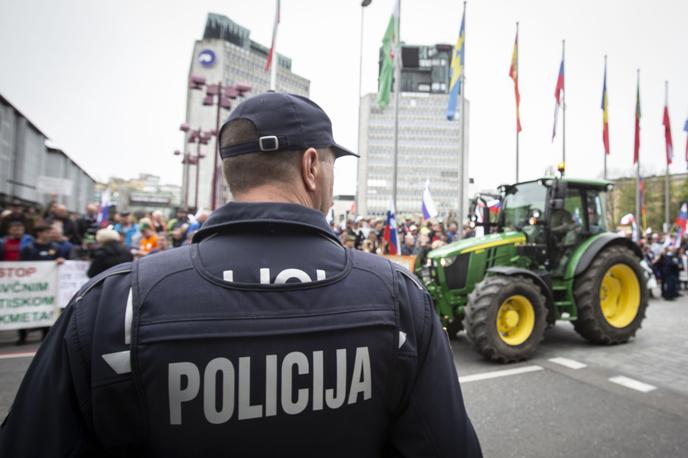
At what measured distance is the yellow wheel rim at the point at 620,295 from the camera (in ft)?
22.8

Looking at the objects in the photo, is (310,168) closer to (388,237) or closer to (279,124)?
(279,124)

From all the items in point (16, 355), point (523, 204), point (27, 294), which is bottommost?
point (16, 355)

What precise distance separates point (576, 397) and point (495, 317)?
1298 millimetres

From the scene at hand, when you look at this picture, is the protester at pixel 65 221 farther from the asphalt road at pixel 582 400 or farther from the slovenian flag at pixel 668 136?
the slovenian flag at pixel 668 136

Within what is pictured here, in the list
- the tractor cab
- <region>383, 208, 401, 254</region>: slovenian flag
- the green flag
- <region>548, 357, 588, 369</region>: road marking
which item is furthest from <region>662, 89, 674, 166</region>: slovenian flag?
<region>548, 357, 588, 369</region>: road marking

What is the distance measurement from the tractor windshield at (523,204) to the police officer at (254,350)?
6.09 meters

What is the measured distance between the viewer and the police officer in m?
1.06

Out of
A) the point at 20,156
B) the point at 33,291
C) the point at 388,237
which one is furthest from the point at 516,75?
the point at 20,156

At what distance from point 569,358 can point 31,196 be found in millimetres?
34401

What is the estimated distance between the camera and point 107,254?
20.6ft

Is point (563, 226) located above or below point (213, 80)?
below

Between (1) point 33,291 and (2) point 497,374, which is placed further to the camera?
(1) point 33,291

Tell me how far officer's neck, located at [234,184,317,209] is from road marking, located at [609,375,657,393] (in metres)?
4.89

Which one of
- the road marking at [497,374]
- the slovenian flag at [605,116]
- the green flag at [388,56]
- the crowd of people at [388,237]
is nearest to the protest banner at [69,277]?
the crowd of people at [388,237]
